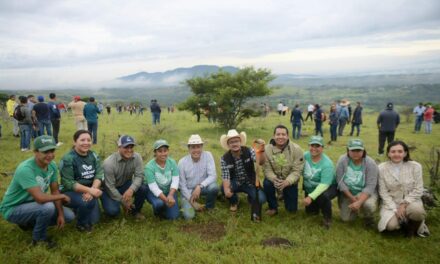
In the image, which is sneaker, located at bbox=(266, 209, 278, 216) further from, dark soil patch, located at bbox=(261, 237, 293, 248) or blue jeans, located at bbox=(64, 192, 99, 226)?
blue jeans, located at bbox=(64, 192, 99, 226)

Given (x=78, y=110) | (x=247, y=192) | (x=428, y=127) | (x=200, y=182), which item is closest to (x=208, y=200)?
(x=200, y=182)

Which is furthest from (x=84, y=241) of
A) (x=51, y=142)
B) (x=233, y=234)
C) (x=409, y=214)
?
(x=409, y=214)

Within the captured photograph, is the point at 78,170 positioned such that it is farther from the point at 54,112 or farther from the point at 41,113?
the point at 54,112

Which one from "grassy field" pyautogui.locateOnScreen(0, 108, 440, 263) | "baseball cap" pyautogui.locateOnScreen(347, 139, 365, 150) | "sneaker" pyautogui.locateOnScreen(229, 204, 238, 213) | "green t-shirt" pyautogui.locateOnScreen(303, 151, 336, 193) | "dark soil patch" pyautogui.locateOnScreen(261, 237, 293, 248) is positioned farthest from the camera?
"sneaker" pyautogui.locateOnScreen(229, 204, 238, 213)

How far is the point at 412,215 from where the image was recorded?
4797 mm

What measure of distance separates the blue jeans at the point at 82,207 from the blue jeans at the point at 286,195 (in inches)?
118

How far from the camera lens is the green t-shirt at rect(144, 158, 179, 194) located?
5.39 m

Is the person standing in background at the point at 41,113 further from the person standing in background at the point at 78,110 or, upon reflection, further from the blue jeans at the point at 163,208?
the blue jeans at the point at 163,208

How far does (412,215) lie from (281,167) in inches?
84.2

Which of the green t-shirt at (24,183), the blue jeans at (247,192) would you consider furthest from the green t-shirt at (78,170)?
the blue jeans at (247,192)

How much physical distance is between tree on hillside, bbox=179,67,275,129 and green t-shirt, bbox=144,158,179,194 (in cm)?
1057

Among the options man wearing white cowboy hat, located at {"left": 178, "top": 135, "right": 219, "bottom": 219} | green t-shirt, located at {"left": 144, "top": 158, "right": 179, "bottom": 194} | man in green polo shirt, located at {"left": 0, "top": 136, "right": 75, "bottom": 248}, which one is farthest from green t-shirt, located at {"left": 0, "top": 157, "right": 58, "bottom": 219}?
man wearing white cowboy hat, located at {"left": 178, "top": 135, "right": 219, "bottom": 219}

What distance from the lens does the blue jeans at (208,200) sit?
18.2 feet

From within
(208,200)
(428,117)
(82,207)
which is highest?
(82,207)
